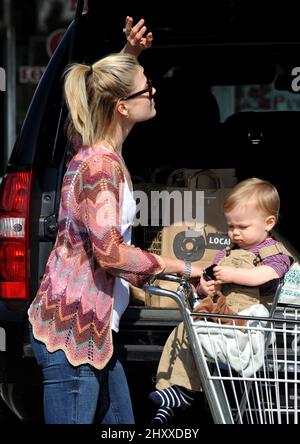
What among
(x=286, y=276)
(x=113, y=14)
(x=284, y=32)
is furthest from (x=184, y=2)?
(x=286, y=276)

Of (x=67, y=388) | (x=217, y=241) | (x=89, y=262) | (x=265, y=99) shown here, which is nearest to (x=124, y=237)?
(x=89, y=262)

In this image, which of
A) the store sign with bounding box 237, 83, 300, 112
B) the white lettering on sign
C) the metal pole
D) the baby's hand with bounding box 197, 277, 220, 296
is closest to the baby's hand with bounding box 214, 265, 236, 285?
the baby's hand with bounding box 197, 277, 220, 296

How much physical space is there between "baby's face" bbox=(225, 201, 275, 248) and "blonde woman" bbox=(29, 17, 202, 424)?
398mm

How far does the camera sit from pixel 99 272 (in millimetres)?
3504

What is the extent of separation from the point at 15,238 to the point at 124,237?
0.75 meters

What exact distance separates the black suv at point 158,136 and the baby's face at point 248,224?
1.36 feet

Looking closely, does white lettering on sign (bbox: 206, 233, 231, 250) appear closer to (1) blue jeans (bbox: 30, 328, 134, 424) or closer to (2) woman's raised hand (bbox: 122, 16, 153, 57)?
(2) woman's raised hand (bbox: 122, 16, 153, 57)

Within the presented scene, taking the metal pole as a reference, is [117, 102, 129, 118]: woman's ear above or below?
below

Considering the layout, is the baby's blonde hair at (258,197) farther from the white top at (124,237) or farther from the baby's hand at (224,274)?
the white top at (124,237)

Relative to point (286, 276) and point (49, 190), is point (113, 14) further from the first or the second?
point (286, 276)

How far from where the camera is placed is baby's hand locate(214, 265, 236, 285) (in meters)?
3.58

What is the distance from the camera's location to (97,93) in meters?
3.55

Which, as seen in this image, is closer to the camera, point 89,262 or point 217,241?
point 89,262

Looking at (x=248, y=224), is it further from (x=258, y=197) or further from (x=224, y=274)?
(x=224, y=274)
